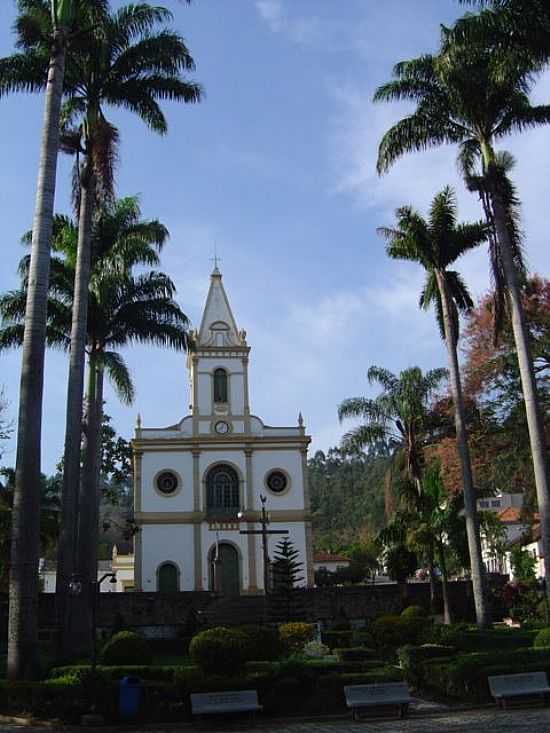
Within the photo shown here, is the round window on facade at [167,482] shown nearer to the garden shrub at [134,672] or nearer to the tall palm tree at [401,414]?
the tall palm tree at [401,414]

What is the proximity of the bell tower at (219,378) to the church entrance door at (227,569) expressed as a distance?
18.5ft

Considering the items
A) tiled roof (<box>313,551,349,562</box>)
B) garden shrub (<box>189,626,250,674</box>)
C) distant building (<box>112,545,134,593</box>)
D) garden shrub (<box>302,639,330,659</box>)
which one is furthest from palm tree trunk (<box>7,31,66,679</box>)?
tiled roof (<box>313,551,349,562</box>)

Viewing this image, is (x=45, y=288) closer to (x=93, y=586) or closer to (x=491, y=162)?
(x=93, y=586)

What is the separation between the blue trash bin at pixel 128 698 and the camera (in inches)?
521

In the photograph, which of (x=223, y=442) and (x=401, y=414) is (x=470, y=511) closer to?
(x=401, y=414)

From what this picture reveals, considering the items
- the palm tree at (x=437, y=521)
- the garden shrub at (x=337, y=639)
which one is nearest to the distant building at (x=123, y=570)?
the palm tree at (x=437, y=521)

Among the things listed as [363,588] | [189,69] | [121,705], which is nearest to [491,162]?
[189,69]

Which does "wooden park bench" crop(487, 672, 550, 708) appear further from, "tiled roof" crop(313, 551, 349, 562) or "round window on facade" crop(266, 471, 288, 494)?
"tiled roof" crop(313, 551, 349, 562)

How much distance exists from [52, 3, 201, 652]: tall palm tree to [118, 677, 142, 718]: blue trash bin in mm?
7948

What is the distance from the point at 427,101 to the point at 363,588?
56.9 ft

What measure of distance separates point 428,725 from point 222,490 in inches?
1184

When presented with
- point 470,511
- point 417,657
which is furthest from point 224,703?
point 470,511

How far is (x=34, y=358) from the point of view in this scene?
15430 mm

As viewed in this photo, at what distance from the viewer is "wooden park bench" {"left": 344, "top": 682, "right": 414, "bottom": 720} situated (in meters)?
13.5
